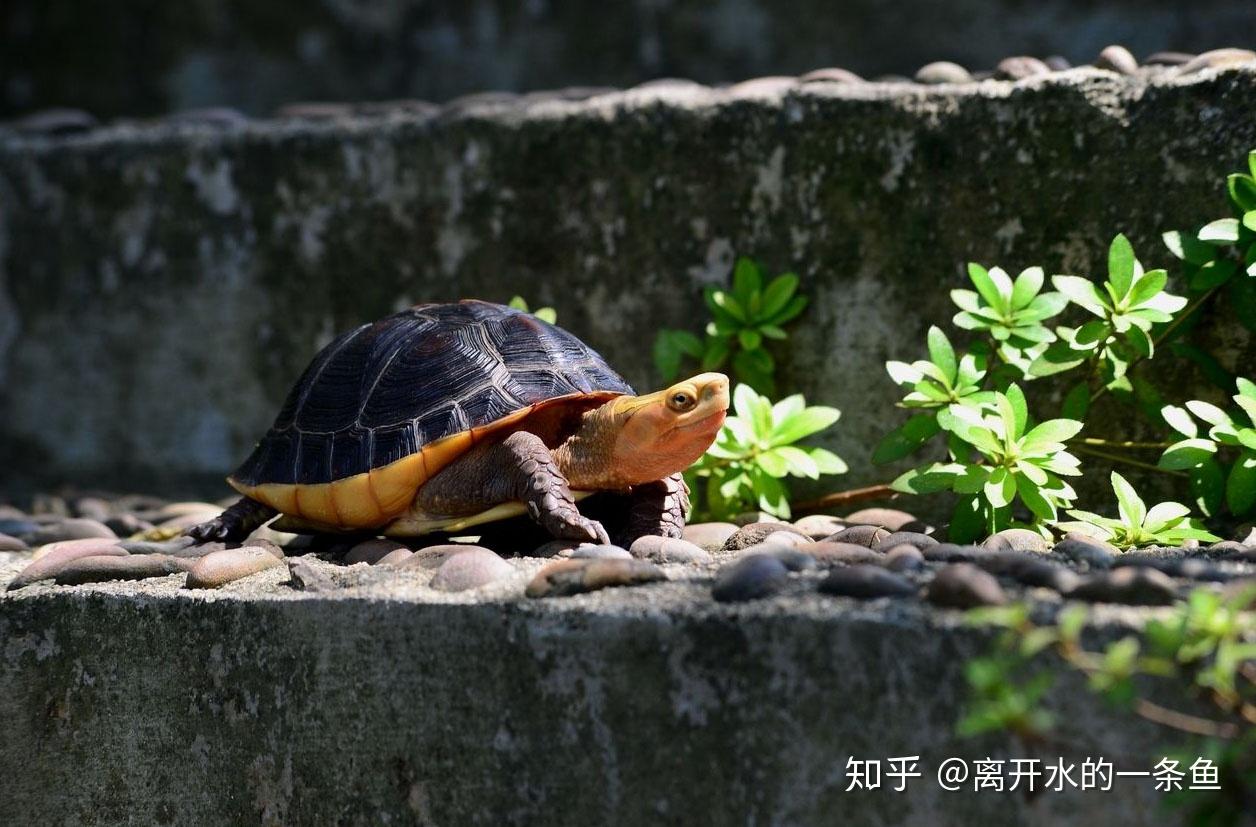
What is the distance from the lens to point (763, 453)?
10.1 feet

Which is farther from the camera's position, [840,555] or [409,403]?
[409,403]

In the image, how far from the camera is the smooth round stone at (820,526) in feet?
9.25

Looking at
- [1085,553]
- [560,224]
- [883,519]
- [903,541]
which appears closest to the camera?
[1085,553]

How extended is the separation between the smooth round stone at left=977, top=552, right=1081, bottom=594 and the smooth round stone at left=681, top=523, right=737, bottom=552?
89 centimetres

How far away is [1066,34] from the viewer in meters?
5.73

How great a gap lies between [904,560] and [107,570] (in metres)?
1.60

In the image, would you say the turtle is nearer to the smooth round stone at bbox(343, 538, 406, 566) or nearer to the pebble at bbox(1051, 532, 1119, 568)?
the smooth round stone at bbox(343, 538, 406, 566)

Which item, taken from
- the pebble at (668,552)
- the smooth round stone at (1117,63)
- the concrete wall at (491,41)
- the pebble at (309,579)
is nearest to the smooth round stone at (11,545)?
the pebble at (309,579)

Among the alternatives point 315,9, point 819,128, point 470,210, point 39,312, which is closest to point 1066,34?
point 819,128

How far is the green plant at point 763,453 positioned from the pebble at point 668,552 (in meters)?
0.63

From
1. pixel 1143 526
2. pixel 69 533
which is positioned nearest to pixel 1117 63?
pixel 1143 526

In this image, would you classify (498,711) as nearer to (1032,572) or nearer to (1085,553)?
(1032,572)

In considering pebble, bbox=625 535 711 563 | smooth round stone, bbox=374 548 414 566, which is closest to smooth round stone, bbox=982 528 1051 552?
pebble, bbox=625 535 711 563

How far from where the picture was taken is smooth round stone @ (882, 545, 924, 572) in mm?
2025
